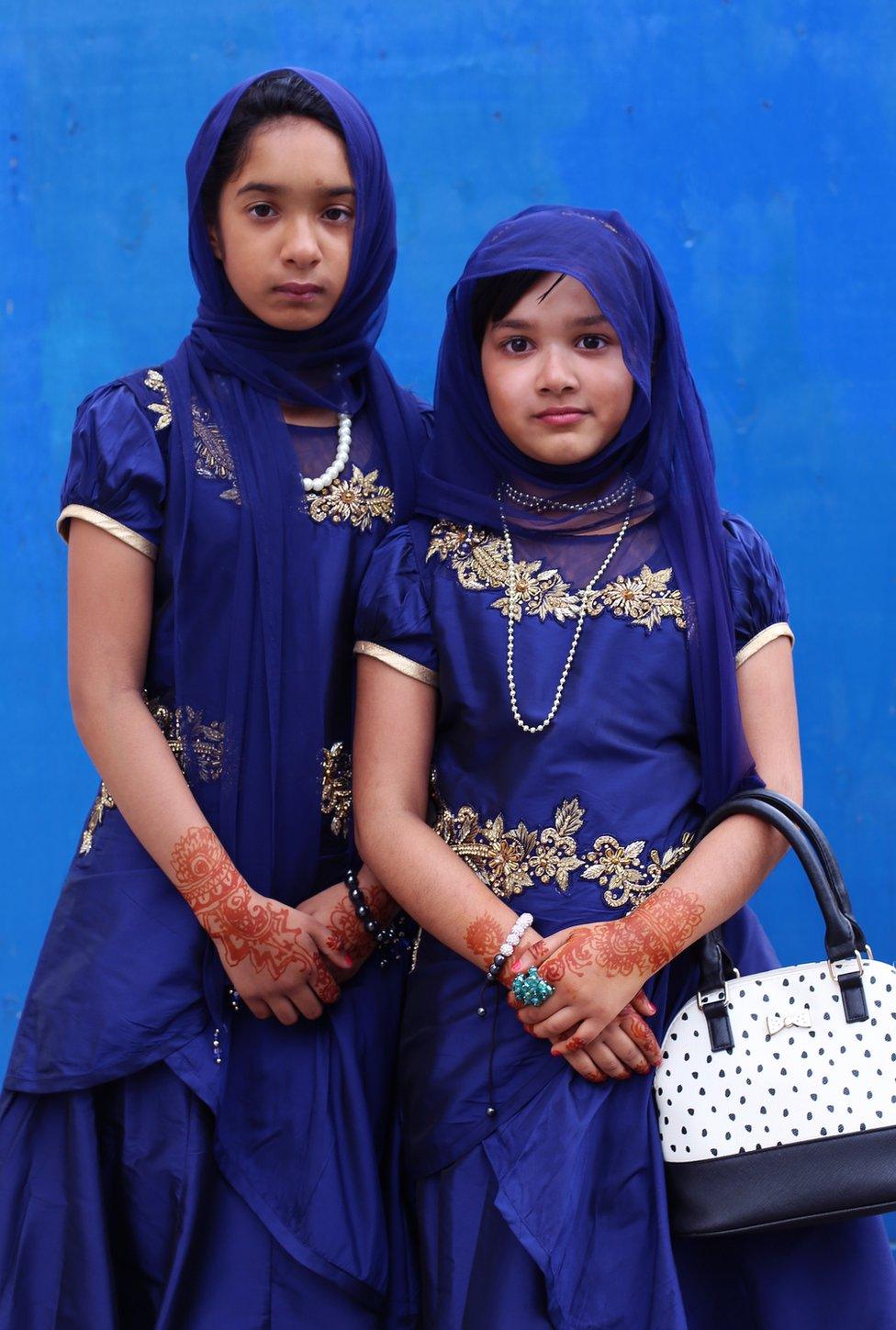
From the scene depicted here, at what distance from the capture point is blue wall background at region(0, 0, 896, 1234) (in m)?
2.66

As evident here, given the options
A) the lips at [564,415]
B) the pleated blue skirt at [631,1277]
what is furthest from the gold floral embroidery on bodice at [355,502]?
the pleated blue skirt at [631,1277]

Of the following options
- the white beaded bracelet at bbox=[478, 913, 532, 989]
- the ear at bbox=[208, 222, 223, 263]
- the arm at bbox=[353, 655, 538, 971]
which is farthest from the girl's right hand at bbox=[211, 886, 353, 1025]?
the ear at bbox=[208, 222, 223, 263]

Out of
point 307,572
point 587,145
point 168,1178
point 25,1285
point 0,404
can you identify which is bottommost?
point 25,1285

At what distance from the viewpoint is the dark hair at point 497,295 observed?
177 cm

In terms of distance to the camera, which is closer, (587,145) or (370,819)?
(370,819)

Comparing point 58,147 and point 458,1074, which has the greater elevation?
point 58,147

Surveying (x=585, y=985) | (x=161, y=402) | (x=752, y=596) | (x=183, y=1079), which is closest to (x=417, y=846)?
(x=585, y=985)

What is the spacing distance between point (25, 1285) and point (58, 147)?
1.88 m

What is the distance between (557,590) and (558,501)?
12 cm

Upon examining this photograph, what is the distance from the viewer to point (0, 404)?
2.73 m

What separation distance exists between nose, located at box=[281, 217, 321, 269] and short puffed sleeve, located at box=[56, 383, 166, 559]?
0.25 metres

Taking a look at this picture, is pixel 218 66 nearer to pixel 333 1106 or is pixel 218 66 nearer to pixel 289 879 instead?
pixel 289 879

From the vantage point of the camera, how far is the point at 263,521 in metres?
1.81

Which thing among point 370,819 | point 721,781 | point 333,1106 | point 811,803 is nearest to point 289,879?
point 370,819
